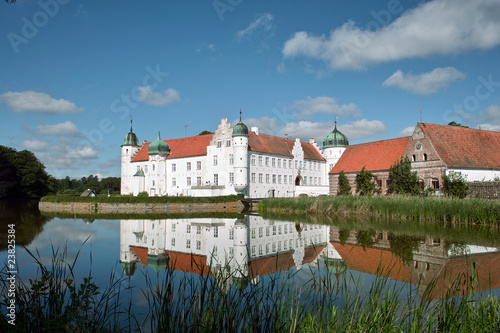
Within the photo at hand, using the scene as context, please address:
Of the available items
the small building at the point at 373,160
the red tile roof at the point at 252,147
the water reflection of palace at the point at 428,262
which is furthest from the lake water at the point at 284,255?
the red tile roof at the point at 252,147

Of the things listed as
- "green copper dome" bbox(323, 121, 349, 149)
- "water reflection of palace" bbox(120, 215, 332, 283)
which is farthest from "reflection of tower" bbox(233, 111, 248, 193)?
"water reflection of palace" bbox(120, 215, 332, 283)

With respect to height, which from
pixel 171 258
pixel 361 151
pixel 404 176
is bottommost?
pixel 171 258

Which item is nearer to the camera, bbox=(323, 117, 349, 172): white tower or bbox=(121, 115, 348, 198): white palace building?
bbox=(121, 115, 348, 198): white palace building

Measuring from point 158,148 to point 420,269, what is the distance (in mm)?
36991

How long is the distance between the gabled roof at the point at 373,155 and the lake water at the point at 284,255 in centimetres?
1767

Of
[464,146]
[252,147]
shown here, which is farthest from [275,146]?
[464,146]

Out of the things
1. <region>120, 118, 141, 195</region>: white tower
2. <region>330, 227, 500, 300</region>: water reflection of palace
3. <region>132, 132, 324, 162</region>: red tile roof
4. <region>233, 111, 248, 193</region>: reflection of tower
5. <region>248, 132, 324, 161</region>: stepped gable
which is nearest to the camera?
<region>330, 227, 500, 300</region>: water reflection of palace

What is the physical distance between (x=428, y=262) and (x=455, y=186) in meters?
16.2

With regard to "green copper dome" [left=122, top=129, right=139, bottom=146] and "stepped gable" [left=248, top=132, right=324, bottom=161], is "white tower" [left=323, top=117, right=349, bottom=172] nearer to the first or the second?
"stepped gable" [left=248, top=132, right=324, bottom=161]

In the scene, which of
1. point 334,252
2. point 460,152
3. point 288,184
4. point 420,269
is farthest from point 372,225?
point 288,184

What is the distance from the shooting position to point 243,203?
31516 mm

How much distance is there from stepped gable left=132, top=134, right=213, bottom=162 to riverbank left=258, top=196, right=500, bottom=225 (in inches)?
671

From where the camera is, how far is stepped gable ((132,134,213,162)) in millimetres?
41000

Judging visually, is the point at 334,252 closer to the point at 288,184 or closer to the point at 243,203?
the point at 243,203
